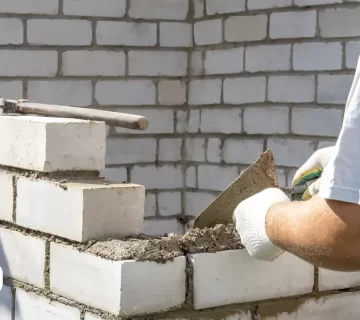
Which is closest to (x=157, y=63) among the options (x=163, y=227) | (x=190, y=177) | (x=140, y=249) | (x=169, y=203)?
(x=190, y=177)

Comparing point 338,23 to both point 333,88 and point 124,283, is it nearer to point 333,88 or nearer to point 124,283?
point 333,88

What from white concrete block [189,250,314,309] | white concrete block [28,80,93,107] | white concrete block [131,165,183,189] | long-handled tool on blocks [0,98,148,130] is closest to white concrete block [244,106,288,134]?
white concrete block [131,165,183,189]

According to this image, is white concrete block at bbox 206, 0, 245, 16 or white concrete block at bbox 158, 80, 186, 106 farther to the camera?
white concrete block at bbox 158, 80, 186, 106

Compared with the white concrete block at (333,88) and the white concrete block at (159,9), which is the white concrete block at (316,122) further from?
the white concrete block at (159,9)

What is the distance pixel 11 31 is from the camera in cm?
395

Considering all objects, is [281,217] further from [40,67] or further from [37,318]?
[40,67]

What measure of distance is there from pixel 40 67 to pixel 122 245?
8.84ft

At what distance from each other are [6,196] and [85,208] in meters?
0.36

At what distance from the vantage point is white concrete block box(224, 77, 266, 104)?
4.04 meters

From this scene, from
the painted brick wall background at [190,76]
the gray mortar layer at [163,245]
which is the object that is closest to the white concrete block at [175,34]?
the painted brick wall background at [190,76]

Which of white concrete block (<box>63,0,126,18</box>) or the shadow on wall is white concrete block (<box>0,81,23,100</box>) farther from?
the shadow on wall

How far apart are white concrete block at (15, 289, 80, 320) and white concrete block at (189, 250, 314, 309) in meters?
0.29

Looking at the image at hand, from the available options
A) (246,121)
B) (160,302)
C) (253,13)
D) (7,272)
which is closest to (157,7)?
(253,13)

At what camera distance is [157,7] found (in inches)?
170
